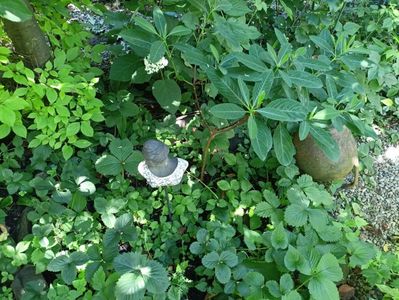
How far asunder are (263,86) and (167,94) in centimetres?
58

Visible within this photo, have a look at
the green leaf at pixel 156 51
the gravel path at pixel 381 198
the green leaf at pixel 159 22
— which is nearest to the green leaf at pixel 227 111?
the green leaf at pixel 156 51

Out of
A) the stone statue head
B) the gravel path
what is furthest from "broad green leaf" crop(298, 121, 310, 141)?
the gravel path

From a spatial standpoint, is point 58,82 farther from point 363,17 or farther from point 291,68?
point 363,17

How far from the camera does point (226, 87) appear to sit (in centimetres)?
165

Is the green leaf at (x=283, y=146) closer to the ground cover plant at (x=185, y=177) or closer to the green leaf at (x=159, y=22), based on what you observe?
the ground cover plant at (x=185, y=177)

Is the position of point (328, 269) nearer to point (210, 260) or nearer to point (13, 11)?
point (210, 260)

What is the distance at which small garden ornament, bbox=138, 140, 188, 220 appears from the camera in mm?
1380

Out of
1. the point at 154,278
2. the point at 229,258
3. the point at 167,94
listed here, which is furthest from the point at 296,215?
the point at 167,94

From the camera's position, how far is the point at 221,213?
197 centimetres

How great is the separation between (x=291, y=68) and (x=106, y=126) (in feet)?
3.47

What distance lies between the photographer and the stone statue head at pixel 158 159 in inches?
54.1

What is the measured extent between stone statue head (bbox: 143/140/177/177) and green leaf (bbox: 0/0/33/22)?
54 cm

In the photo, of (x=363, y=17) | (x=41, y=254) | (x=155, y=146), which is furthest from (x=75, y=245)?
(x=363, y=17)

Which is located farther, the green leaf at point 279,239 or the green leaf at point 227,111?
the green leaf at point 279,239
